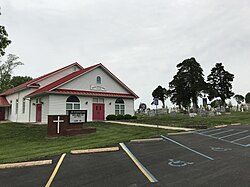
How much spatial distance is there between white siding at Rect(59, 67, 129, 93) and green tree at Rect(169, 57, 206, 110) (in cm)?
2673

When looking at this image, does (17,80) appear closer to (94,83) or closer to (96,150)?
(94,83)

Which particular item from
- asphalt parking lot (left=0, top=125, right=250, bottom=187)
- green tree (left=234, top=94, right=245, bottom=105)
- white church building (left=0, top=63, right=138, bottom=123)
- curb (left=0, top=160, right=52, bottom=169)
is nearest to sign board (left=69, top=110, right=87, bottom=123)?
asphalt parking lot (left=0, top=125, right=250, bottom=187)

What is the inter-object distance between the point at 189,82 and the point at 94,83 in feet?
108

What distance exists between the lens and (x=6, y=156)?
8.23 metres

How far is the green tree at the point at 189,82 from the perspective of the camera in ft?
162

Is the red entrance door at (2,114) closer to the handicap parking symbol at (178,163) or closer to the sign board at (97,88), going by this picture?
the sign board at (97,88)

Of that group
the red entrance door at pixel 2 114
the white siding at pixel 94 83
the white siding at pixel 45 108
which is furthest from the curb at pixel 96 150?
the red entrance door at pixel 2 114

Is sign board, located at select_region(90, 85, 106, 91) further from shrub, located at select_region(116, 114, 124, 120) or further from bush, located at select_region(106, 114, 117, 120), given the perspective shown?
shrub, located at select_region(116, 114, 124, 120)

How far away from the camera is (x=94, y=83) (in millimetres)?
25484

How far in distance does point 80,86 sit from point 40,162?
17.7m

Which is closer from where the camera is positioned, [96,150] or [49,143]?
[96,150]

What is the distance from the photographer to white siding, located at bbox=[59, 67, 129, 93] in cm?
2364

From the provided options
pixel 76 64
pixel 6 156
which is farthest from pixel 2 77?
pixel 6 156

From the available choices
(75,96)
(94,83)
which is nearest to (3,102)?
(75,96)
